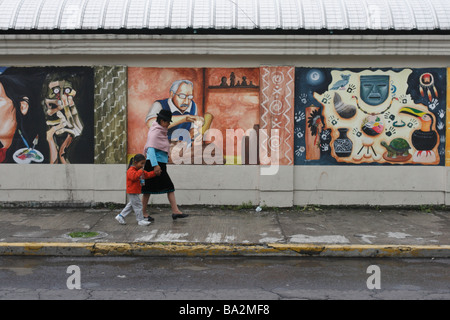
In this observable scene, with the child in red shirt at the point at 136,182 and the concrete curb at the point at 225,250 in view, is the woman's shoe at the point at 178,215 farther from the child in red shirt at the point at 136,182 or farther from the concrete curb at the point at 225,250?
the concrete curb at the point at 225,250

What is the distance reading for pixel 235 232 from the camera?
7.16 metres

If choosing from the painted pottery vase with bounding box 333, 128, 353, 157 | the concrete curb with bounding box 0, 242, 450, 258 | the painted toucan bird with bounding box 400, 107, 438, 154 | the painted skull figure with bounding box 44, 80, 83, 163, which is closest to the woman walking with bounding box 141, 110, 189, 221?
the concrete curb with bounding box 0, 242, 450, 258

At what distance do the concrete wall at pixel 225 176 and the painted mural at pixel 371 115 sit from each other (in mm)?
175

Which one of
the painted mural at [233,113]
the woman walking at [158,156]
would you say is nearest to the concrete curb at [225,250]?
the woman walking at [158,156]

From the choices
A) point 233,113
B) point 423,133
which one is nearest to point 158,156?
point 233,113

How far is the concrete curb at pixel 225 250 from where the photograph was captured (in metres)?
6.30

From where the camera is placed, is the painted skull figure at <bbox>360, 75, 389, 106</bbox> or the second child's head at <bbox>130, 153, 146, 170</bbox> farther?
the painted skull figure at <bbox>360, 75, 389, 106</bbox>

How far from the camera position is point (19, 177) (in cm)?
912

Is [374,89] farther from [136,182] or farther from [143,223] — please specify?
[143,223]

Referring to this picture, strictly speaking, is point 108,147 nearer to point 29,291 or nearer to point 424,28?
point 29,291

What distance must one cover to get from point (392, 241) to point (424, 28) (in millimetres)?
4379

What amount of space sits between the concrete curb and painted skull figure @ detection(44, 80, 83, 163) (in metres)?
3.16

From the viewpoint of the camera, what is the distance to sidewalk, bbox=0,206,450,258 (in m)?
6.33

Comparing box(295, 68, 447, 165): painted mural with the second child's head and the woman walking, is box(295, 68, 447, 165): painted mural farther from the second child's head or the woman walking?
the second child's head
